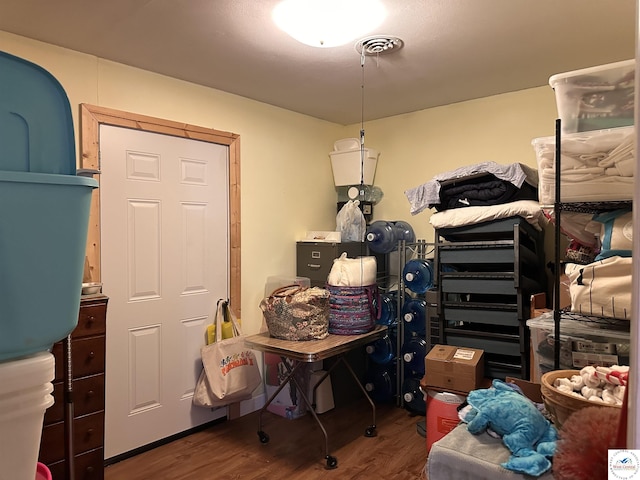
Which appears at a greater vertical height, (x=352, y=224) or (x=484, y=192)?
(x=484, y=192)

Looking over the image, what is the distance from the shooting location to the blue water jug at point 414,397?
3.32 meters

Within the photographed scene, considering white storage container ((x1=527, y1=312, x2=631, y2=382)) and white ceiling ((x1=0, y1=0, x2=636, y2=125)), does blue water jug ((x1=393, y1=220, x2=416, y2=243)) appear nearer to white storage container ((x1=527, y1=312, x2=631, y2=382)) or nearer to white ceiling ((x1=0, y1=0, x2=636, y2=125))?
white ceiling ((x1=0, y1=0, x2=636, y2=125))

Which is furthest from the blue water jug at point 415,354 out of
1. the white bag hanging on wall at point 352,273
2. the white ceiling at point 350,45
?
the white ceiling at point 350,45

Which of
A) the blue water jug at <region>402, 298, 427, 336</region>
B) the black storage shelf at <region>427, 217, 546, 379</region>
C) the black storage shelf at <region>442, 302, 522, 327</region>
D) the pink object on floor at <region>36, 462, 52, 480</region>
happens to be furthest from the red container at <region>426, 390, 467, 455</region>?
the pink object on floor at <region>36, 462, 52, 480</region>

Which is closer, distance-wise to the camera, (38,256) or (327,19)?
(38,256)

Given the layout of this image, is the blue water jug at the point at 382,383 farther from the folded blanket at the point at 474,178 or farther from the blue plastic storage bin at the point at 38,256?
the blue plastic storage bin at the point at 38,256

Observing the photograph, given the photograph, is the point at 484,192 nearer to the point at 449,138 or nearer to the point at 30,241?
the point at 449,138

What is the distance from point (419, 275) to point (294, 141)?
4.89 ft

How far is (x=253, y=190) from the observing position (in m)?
3.46

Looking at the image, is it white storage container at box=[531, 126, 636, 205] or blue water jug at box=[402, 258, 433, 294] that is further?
blue water jug at box=[402, 258, 433, 294]

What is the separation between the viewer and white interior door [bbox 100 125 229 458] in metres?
2.71

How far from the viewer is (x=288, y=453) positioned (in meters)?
2.80

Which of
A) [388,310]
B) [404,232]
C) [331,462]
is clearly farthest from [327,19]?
[331,462]

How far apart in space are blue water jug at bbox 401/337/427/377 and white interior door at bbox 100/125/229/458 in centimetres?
140
